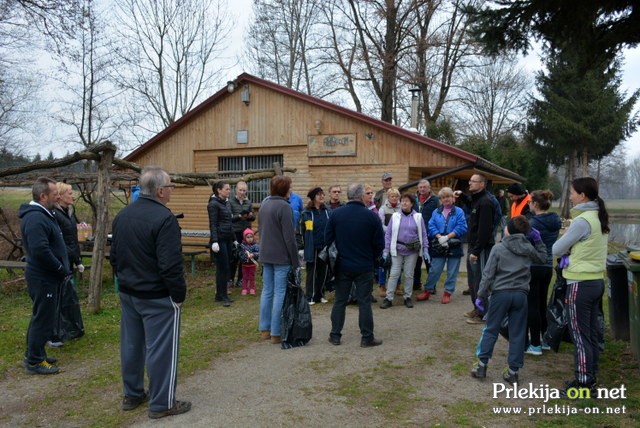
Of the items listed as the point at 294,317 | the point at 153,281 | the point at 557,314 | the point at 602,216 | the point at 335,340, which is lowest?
the point at 335,340

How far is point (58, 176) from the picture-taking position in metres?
11.3

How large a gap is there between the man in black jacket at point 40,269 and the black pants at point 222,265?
3.13 m

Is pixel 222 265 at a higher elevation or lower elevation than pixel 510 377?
higher

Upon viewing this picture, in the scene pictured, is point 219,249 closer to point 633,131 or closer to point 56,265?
point 56,265

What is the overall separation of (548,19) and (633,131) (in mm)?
36969

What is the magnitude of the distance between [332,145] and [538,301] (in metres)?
10.6

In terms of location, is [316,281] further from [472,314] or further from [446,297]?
[472,314]

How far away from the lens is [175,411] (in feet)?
13.7

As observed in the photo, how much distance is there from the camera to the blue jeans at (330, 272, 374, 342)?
5875 mm

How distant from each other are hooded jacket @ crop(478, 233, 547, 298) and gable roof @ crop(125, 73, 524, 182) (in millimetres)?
8906

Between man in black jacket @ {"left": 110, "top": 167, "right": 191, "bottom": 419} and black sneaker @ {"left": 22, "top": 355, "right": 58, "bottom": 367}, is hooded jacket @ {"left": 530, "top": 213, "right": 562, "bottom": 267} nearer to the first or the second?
man in black jacket @ {"left": 110, "top": 167, "right": 191, "bottom": 419}

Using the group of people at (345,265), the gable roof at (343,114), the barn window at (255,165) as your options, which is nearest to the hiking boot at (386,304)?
the group of people at (345,265)

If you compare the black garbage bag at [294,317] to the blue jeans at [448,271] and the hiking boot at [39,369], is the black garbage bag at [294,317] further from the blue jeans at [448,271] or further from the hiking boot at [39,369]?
the blue jeans at [448,271]

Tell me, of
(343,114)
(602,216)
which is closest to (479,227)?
(602,216)
